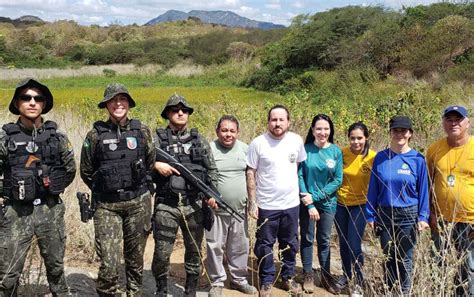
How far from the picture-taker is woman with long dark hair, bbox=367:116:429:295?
3.38 meters

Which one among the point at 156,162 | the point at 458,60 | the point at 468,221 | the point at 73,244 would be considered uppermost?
the point at 458,60

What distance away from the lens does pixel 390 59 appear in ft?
62.6

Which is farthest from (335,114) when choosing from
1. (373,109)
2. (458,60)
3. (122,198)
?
(458,60)

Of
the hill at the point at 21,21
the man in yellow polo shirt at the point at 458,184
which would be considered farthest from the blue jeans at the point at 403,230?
the hill at the point at 21,21

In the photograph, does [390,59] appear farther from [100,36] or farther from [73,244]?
[100,36]

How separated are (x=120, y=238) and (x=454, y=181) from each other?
8.24 feet

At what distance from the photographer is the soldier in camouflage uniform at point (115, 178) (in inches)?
128

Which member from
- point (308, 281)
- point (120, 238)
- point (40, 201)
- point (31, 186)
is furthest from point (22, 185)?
point (308, 281)

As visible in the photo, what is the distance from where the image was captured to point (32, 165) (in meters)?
3.04

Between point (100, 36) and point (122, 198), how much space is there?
5392cm

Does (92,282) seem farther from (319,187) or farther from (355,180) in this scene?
(355,180)

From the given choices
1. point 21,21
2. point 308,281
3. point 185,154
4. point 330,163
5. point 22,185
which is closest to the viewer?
point 22,185

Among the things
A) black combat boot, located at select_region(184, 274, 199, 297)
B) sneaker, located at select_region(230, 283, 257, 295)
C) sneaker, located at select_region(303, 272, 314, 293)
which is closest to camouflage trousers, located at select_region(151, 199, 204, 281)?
black combat boot, located at select_region(184, 274, 199, 297)

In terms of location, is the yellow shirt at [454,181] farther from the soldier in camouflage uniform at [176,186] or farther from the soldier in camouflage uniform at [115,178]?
the soldier in camouflage uniform at [115,178]
